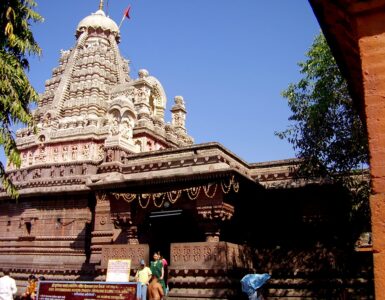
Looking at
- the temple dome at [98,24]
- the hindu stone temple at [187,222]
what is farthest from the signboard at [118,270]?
the temple dome at [98,24]

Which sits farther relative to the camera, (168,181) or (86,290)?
A: (168,181)

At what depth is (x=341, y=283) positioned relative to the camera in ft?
41.9

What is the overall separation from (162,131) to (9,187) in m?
18.7

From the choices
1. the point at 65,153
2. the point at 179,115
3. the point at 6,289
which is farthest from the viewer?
the point at 179,115

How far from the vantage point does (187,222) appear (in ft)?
57.3

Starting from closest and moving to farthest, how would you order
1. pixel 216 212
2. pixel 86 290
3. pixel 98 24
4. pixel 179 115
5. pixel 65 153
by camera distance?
pixel 86 290, pixel 216 212, pixel 65 153, pixel 179 115, pixel 98 24

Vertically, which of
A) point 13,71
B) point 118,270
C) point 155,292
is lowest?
point 155,292

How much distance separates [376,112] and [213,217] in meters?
9.76

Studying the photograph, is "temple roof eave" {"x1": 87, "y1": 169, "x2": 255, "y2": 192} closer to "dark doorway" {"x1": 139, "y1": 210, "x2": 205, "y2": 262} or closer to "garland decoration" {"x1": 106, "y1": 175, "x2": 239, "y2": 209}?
"garland decoration" {"x1": 106, "y1": 175, "x2": 239, "y2": 209}

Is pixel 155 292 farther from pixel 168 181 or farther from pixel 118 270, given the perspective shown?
pixel 168 181

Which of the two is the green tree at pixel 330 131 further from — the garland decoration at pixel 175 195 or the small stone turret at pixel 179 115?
the small stone turret at pixel 179 115

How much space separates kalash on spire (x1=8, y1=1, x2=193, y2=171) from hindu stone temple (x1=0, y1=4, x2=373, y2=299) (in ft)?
5.19

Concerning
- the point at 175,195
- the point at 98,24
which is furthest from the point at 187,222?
the point at 98,24

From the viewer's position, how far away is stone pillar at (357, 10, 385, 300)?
365 cm
